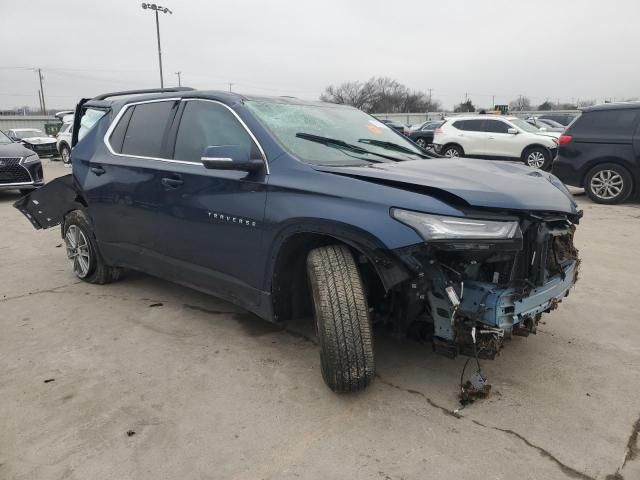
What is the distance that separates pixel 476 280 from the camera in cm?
253

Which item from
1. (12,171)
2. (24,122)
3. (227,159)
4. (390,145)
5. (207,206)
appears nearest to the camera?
(227,159)

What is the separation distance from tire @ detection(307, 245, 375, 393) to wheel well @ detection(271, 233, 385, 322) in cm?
13

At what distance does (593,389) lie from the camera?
2.88m

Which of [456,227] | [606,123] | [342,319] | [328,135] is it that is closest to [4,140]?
[328,135]

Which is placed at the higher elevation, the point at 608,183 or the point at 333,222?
the point at 333,222

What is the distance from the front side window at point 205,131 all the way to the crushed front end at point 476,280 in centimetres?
136

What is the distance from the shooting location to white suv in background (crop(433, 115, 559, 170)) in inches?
547

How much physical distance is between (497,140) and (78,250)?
12421 mm

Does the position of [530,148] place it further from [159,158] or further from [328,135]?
[159,158]

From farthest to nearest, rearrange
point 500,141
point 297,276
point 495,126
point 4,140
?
point 495,126
point 500,141
point 4,140
point 297,276

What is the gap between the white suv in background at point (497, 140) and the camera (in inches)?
547

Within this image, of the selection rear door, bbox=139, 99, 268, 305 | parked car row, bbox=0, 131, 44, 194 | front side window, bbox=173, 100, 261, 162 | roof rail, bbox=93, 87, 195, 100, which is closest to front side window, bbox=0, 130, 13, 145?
parked car row, bbox=0, 131, 44, 194

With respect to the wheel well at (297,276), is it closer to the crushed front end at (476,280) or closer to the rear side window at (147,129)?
the crushed front end at (476,280)

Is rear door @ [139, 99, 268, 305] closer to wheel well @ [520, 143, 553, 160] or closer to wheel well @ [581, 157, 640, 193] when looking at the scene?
wheel well @ [581, 157, 640, 193]
